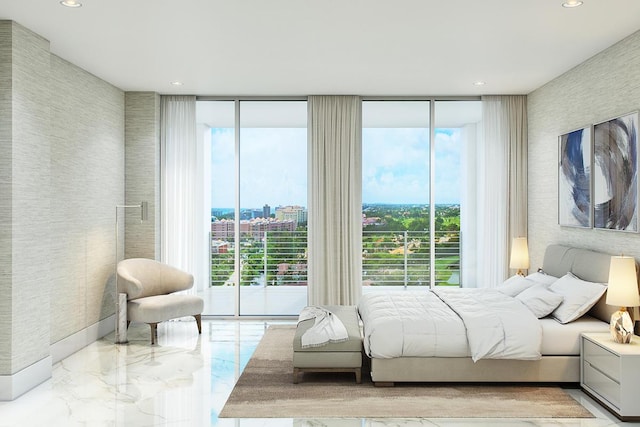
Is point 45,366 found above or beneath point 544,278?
beneath

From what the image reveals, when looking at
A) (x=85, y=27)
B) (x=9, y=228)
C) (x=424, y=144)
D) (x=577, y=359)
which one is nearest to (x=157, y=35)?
(x=85, y=27)

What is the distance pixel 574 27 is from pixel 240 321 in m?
5.03

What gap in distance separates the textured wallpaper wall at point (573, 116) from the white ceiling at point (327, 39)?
17cm

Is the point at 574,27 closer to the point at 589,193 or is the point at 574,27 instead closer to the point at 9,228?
the point at 589,193

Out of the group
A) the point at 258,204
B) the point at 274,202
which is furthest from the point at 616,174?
the point at 258,204

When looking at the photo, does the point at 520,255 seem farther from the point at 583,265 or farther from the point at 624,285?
A: the point at 624,285

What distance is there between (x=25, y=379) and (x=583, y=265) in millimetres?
4903

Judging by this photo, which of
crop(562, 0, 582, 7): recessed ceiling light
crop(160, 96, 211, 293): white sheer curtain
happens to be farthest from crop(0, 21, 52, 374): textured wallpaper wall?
crop(562, 0, 582, 7): recessed ceiling light

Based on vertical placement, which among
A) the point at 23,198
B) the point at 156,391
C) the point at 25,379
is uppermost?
the point at 23,198

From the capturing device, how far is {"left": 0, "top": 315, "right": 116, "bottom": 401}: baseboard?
13.5ft

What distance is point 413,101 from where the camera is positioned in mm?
7094

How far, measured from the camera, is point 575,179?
5457mm

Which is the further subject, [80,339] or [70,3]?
[80,339]

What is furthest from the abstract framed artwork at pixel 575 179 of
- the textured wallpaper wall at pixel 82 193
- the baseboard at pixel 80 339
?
the baseboard at pixel 80 339
